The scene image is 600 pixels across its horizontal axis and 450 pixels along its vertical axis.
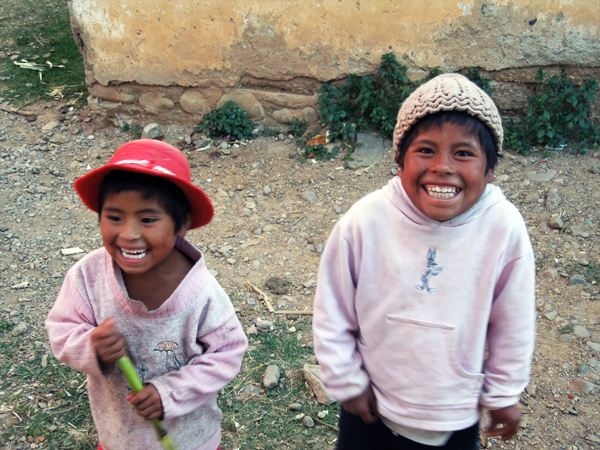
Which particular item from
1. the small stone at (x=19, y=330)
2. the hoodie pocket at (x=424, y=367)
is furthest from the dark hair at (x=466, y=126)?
the small stone at (x=19, y=330)

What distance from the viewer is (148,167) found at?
1.52 meters

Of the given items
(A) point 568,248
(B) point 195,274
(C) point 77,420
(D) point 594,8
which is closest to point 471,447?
(B) point 195,274

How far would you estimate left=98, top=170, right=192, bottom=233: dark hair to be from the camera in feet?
5.18

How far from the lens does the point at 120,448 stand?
1.77m

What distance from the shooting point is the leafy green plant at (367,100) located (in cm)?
442

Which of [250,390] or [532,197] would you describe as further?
[532,197]

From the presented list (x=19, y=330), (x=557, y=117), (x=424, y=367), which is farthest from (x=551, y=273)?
(x=19, y=330)

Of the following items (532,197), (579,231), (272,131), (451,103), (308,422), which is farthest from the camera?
(272,131)

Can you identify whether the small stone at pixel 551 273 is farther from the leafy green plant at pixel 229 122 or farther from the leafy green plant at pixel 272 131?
the leafy green plant at pixel 229 122

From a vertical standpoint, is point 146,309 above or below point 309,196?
above

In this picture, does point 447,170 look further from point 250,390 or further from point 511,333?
point 250,390

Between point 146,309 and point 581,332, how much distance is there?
2425 millimetres

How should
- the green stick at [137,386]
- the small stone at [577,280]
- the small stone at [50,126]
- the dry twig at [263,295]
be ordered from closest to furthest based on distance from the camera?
the green stick at [137,386]
the dry twig at [263,295]
the small stone at [577,280]
the small stone at [50,126]

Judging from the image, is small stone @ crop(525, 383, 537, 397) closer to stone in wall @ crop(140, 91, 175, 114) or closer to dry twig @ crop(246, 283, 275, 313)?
dry twig @ crop(246, 283, 275, 313)
